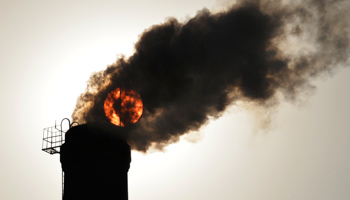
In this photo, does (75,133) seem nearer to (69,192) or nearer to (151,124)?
(69,192)

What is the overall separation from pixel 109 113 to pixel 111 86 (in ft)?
6.24

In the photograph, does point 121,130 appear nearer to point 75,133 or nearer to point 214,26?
point 75,133

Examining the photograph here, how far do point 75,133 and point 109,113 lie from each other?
2953 mm

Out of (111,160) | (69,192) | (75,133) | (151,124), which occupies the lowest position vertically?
(69,192)

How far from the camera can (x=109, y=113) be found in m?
19.0

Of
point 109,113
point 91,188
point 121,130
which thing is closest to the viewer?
point 91,188

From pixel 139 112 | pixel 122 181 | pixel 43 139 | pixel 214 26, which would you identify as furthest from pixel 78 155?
pixel 214 26

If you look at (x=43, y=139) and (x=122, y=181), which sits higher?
(x=43, y=139)

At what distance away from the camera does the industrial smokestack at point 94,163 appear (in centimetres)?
1542

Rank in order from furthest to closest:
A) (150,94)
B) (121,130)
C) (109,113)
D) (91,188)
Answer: (150,94) → (109,113) → (121,130) → (91,188)

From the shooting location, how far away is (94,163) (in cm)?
1570

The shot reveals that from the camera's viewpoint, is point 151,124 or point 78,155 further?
point 151,124

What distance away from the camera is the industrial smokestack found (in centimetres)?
1542

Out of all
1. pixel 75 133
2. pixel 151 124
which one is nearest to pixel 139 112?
pixel 151 124
